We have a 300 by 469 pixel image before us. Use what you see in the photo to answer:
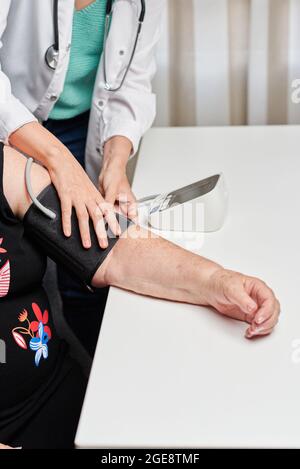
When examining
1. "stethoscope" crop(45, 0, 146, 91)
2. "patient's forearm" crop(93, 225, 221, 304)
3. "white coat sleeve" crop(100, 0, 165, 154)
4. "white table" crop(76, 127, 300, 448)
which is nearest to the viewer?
"white table" crop(76, 127, 300, 448)

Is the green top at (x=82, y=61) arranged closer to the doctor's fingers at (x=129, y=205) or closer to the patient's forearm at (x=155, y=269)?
the doctor's fingers at (x=129, y=205)

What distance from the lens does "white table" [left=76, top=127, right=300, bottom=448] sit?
83cm

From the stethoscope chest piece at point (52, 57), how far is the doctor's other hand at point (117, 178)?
20 cm

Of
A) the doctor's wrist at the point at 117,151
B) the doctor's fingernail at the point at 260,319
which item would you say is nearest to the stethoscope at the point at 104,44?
the doctor's wrist at the point at 117,151

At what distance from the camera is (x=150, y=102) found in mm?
1558

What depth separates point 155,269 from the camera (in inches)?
43.1

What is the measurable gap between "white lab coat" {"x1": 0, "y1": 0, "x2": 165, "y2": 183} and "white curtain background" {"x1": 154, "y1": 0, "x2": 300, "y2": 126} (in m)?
0.25

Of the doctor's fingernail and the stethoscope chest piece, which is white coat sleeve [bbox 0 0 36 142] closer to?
the stethoscope chest piece

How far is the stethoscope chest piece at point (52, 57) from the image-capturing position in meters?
1.40

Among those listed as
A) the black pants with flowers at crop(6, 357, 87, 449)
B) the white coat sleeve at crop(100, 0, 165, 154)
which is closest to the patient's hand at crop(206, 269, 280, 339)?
the black pants with flowers at crop(6, 357, 87, 449)

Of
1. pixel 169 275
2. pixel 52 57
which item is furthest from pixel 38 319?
pixel 52 57

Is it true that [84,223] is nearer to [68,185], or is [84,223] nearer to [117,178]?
[68,185]

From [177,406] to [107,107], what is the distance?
832mm

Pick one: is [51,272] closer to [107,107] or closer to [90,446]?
[107,107]
